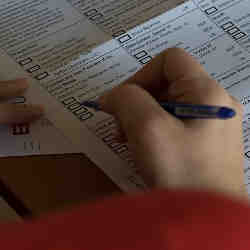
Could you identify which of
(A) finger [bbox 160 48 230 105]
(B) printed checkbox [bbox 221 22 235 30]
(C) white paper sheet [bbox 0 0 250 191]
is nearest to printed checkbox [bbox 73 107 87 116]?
(C) white paper sheet [bbox 0 0 250 191]

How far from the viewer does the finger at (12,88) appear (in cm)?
71

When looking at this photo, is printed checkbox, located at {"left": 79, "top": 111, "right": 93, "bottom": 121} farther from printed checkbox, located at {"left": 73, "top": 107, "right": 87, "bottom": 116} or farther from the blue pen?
the blue pen

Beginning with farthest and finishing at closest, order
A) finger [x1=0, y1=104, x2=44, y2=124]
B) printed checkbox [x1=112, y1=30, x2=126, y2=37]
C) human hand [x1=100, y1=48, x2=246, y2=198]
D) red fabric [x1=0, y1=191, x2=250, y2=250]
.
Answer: printed checkbox [x1=112, y1=30, x2=126, y2=37]
finger [x1=0, y1=104, x2=44, y2=124]
human hand [x1=100, y1=48, x2=246, y2=198]
red fabric [x1=0, y1=191, x2=250, y2=250]

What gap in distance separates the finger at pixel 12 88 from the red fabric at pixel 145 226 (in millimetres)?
330

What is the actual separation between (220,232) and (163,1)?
511mm

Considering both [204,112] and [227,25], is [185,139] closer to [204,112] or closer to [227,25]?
[204,112]

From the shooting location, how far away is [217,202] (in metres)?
0.41

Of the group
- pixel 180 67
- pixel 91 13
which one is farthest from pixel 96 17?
pixel 180 67

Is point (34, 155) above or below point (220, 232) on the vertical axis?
below

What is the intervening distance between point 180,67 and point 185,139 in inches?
4.1

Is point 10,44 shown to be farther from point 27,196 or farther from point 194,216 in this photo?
point 194,216

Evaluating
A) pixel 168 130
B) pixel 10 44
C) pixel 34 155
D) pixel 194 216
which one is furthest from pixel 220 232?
pixel 10 44

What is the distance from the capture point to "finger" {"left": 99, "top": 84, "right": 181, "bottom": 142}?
0.58m

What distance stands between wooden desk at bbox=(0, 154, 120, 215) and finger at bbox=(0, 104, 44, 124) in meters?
0.05
